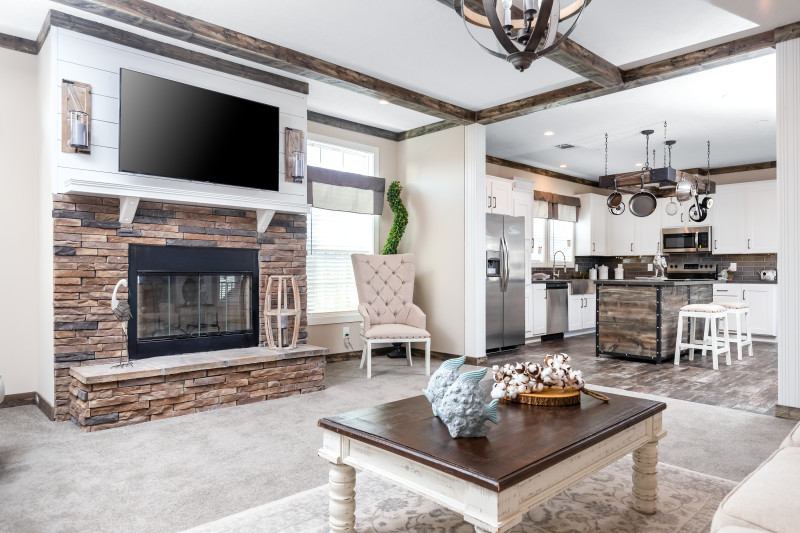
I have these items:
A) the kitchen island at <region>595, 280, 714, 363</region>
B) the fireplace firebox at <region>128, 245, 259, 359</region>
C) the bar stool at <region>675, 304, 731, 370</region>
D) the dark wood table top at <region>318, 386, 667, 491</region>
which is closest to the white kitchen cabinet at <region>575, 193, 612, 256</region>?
the kitchen island at <region>595, 280, 714, 363</region>

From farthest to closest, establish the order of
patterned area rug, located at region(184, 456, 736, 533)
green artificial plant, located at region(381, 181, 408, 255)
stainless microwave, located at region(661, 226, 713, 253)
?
stainless microwave, located at region(661, 226, 713, 253)
green artificial plant, located at region(381, 181, 408, 255)
patterned area rug, located at region(184, 456, 736, 533)

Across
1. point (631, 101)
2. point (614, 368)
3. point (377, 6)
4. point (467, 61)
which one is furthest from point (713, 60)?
point (614, 368)

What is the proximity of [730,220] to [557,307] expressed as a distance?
3.11 meters

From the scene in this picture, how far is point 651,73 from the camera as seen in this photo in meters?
4.27

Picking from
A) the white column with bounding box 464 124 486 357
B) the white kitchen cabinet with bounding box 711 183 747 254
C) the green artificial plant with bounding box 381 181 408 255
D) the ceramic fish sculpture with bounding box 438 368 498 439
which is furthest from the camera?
the white kitchen cabinet with bounding box 711 183 747 254

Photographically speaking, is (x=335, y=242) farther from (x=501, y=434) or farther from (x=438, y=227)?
(x=501, y=434)

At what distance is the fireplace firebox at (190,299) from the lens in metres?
3.87

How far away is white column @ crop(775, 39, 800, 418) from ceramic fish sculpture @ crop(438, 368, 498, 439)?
2940mm

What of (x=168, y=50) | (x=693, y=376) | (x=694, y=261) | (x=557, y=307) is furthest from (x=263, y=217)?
(x=694, y=261)

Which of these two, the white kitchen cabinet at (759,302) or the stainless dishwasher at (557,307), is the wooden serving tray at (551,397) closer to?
the stainless dishwasher at (557,307)

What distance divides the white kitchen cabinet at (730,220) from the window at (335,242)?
18.6 feet

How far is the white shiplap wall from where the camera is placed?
3.44m

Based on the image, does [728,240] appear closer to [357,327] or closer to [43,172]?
[357,327]

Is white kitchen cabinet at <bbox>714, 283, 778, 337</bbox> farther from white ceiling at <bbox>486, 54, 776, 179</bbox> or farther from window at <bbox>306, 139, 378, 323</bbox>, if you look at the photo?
window at <bbox>306, 139, 378, 323</bbox>
